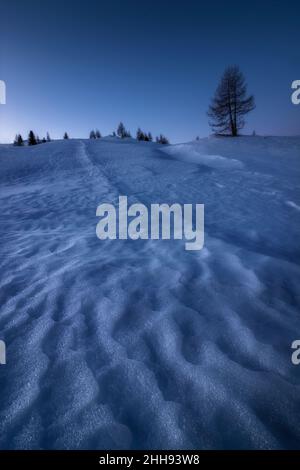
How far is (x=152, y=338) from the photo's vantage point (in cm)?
180

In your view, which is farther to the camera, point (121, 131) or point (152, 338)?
point (121, 131)

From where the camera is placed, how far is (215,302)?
7.02ft

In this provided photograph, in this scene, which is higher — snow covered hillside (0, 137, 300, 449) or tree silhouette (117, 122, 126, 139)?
tree silhouette (117, 122, 126, 139)

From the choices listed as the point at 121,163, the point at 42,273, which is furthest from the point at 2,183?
the point at 42,273

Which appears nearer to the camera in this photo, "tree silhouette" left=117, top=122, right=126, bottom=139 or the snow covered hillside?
the snow covered hillside

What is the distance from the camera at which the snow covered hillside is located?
50.0 inches

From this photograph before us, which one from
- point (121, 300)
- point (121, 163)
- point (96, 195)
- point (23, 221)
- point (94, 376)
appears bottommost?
point (94, 376)

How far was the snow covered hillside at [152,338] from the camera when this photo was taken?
50.0 inches

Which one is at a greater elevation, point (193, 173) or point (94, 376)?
point (193, 173)

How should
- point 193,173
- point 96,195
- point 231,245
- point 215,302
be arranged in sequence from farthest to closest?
point 193,173
point 96,195
point 231,245
point 215,302

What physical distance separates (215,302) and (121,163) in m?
10.3

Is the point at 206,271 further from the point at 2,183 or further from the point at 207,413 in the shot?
the point at 2,183

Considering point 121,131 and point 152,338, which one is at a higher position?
point 121,131

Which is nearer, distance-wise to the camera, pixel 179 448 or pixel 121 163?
pixel 179 448
